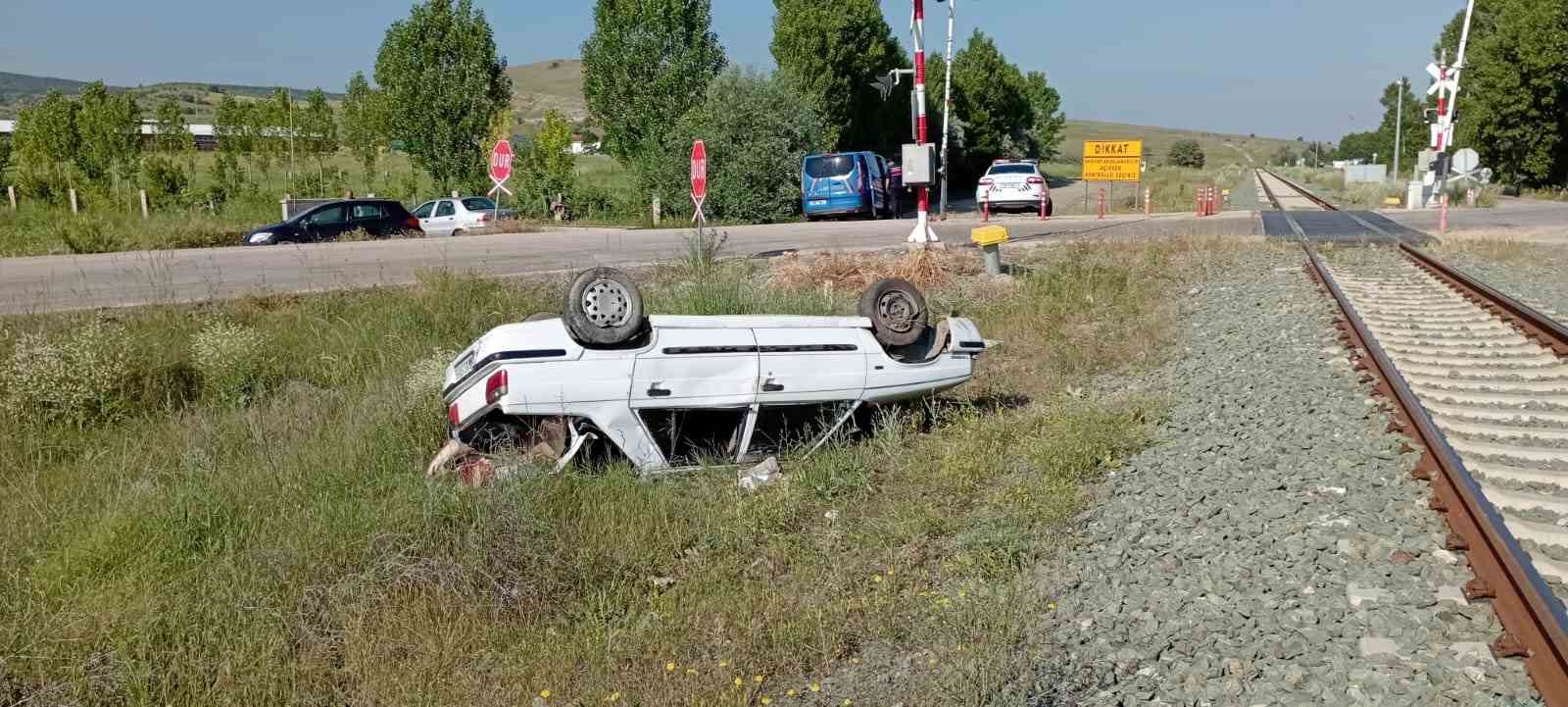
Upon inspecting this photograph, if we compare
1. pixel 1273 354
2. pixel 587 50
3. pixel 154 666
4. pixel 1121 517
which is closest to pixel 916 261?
pixel 1273 354

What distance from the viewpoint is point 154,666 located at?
4.47m

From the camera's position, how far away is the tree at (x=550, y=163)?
36562mm

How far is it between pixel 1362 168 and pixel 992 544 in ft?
239

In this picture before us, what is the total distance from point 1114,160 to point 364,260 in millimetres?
24620

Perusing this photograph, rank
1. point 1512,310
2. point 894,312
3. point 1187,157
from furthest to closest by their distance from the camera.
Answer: point 1187,157 < point 1512,310 < point 894,312

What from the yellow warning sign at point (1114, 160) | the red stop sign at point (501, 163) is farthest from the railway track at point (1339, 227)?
the red stop sign at point (501, 163)

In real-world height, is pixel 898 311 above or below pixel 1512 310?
above

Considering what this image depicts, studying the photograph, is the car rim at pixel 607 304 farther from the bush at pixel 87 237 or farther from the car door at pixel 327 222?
the car door at pixel 327 222

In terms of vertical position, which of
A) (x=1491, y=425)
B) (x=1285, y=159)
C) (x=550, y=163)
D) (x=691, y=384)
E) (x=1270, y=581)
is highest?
(x=1285, y=159)

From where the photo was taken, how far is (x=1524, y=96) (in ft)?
137

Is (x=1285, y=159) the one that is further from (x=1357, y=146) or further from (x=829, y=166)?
(x=829, y=166)

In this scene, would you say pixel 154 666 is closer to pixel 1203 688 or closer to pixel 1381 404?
pixel 1203 688

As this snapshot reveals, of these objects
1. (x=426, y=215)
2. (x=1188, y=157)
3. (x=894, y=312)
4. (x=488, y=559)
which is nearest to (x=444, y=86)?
(x=426, y=215)

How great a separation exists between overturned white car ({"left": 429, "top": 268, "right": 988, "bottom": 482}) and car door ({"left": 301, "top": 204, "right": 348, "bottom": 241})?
1810cm
